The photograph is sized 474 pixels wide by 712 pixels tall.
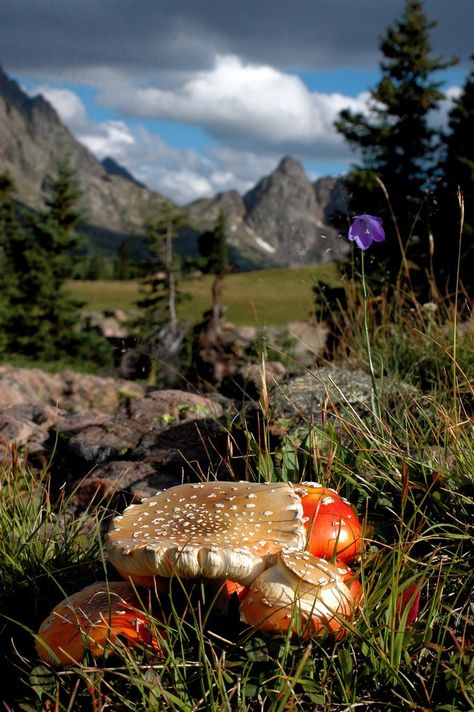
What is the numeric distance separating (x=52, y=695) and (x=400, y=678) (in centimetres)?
126

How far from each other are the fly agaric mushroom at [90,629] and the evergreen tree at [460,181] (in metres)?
13.8

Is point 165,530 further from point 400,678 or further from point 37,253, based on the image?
point 37,253

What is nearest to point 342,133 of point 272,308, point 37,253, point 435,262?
point 435,262

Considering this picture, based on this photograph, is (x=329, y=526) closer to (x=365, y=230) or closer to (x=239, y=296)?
(x=365, y=230)

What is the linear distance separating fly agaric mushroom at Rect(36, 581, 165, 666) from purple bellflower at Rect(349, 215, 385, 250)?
1.87m

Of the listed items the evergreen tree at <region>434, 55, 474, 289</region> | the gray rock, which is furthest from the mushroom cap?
the evergreen tree at <region>434, 55, 474, 289</region>

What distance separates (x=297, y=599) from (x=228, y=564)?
0.25 meters

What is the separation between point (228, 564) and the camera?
228 centimetres

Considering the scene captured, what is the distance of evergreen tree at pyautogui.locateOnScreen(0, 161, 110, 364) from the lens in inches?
1151

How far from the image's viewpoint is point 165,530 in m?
2.50

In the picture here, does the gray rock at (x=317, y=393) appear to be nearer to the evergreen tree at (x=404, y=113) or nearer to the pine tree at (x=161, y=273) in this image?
the evergreen tree at (x=404, y=113)

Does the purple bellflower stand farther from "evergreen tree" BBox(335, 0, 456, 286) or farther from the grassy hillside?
the grassy hillside

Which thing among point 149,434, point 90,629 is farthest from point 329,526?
point 149,434

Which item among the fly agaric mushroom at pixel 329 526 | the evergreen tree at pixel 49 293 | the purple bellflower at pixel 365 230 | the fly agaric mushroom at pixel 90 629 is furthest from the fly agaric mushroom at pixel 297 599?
the evergreen tree at pixel 49 293
